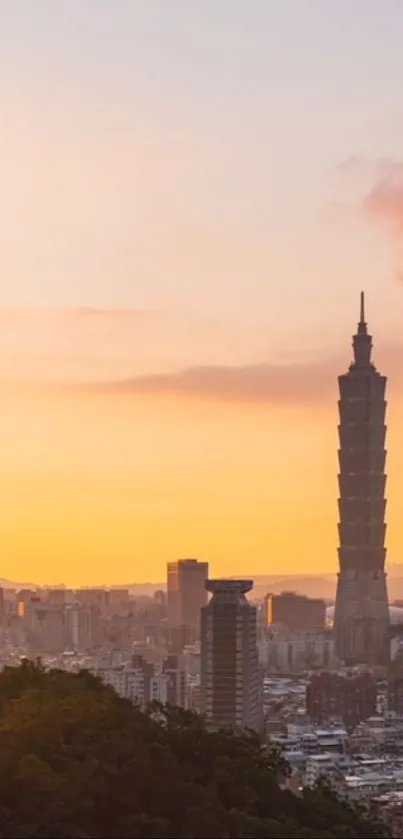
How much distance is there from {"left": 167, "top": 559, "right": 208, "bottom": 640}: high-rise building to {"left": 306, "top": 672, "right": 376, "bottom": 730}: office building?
154 ft

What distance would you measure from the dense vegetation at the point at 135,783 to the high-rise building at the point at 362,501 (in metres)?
79.1

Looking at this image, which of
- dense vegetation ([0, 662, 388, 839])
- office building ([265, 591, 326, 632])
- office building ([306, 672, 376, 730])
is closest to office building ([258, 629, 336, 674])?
office building ([306, 672, 376, 730])

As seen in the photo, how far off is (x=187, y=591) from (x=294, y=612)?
389 inches

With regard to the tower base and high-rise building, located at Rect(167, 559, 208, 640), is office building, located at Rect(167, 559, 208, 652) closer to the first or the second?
high-rise building, located at Rect(167, 559, 208, 640)

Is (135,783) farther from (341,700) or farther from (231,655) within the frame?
(341,700)

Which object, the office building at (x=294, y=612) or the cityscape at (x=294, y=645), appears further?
the office building at (x=294, y=612)

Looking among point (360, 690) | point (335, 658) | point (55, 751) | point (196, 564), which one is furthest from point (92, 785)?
point (196, 564)

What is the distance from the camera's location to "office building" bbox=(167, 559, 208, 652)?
112m

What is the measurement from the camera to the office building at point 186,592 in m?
112

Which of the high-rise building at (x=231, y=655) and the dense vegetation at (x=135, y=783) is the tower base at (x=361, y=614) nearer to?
the high-rise building at (x=231, y=655)

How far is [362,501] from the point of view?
92.7 metres

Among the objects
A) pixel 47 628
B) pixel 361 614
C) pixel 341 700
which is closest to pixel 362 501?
pixel 361 614

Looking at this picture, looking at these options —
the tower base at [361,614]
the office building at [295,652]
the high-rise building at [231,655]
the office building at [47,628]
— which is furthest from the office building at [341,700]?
the office building at [47,628]

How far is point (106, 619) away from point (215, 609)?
181 ft
